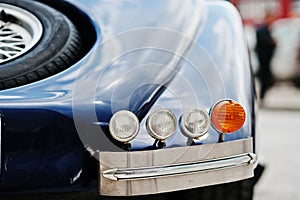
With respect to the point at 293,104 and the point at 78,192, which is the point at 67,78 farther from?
the point at 293,104

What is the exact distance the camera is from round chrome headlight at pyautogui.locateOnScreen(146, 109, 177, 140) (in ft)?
6.79

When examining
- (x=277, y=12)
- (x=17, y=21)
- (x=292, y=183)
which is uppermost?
(x=277, y=12)

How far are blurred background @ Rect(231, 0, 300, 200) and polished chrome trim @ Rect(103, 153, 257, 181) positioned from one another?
1.26 ft

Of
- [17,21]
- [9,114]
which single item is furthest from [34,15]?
[9,114]

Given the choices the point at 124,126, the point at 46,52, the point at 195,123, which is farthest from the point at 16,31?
the point at 195,123

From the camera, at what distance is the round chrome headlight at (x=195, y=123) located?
2111 mm

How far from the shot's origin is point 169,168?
2.05m

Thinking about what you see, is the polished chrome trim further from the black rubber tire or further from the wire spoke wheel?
the wire spoke wheel

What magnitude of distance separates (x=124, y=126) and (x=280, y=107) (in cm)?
1010

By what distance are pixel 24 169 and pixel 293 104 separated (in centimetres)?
1112

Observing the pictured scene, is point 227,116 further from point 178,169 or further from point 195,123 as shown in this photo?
point 178,169

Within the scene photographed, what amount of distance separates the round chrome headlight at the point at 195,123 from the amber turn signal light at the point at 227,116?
0.05 meters

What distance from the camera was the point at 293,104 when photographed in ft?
41.2

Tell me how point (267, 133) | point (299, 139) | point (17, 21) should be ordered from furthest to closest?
point (267, 133)
point (299, 139)
point (17, 21)
